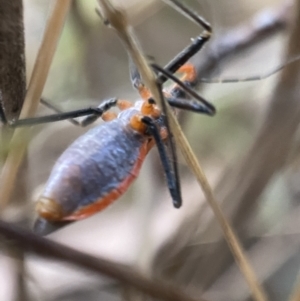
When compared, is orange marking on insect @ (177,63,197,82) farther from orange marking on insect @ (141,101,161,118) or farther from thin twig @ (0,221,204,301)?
thin twig @ (0,221,204,301)

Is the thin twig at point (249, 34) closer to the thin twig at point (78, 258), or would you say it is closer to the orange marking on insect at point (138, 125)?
the orange marking on insect at point (138, 125)

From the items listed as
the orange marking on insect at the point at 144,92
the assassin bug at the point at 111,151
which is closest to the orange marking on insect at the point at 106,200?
the assassin bug at the point at 111,151

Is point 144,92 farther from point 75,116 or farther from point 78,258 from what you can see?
point 78,258

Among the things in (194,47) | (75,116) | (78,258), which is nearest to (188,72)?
(194,47)

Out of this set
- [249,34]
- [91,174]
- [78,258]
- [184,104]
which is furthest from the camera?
[249,34]

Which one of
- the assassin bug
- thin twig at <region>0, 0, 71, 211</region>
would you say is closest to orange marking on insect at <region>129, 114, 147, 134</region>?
the assassin bug

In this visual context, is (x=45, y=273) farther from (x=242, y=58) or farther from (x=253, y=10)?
(x=253, y=10)

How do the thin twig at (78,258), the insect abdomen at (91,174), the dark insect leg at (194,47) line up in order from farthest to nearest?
the dark insect leg at (194,47) → the insect abdomen at (91,174) → the thin twig at (78,258)
